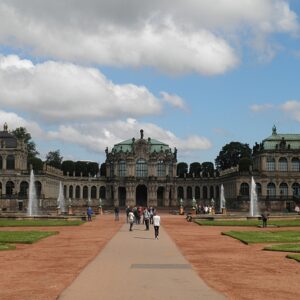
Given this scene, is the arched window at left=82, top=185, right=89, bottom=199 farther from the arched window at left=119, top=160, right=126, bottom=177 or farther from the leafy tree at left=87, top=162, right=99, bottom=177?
the leafy tree at left=87, top=162, right=99, bottom=177

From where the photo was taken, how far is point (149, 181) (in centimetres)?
15062

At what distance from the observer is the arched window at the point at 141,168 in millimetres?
152875

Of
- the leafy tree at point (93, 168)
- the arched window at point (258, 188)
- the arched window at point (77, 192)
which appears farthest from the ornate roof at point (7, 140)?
the arched window at point (258, 188)

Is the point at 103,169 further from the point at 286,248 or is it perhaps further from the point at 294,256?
the point at 294,256

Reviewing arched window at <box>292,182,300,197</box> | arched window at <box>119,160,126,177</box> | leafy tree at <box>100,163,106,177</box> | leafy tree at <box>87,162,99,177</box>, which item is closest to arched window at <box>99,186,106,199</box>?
arched window at <box>119,160,126,177</box>

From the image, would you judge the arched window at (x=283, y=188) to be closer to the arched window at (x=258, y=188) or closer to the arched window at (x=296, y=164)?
the arched window at (x=296, y=164)

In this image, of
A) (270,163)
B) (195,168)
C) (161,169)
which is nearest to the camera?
(270,163)

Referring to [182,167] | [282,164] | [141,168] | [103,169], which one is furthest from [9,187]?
[182,167]

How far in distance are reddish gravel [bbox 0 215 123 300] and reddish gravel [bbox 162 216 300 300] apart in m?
5.31

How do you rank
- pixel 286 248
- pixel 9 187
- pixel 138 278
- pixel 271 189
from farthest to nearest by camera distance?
pixel 9 187, pixel 271 189, pixel 286 248, pixel 138 278

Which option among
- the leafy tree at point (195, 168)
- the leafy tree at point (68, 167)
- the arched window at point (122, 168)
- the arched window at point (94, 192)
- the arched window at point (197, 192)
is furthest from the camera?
the leafy tree at point (195, 168)

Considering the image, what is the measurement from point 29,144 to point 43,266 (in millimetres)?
145554

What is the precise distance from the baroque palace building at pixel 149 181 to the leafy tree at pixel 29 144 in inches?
261

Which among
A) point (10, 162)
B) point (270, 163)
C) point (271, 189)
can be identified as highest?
point (10, 162)
